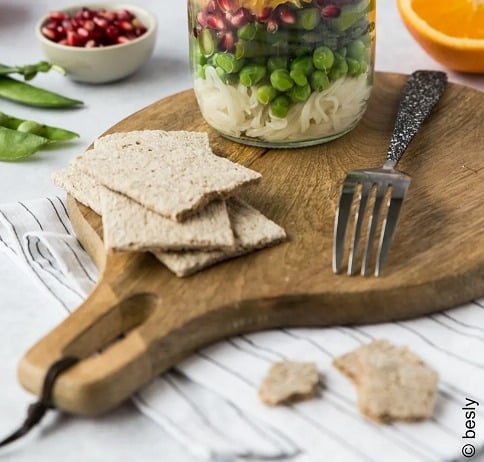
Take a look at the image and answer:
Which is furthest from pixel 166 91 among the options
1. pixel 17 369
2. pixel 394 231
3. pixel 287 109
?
pixel 17 369

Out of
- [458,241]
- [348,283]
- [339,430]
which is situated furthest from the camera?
[458,241]

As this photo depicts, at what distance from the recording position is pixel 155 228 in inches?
79.0

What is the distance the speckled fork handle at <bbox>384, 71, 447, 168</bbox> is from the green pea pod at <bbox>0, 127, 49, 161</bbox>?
1010mm

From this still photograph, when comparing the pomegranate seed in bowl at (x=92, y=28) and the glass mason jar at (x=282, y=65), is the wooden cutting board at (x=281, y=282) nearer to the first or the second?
the glass mason jar at (x=282, y=65)

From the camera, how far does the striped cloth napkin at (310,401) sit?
1.69 metres

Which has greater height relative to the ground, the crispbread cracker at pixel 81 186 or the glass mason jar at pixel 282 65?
the glass mason jar at pixel 282 65

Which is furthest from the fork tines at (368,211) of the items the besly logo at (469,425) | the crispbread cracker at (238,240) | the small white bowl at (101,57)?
the small white bowl at (101,57)

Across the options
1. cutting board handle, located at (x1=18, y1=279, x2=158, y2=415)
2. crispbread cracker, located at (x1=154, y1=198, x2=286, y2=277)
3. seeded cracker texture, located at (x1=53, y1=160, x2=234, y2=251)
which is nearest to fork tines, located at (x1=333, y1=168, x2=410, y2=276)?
crispbread cracker, located at (x1=154, y1=198, x2=286, y2=277)

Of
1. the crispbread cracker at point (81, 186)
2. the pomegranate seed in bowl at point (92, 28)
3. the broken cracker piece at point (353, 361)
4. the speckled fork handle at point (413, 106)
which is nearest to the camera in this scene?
the broken cracker piece at point (353, 361)

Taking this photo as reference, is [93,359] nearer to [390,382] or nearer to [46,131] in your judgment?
[390,382]

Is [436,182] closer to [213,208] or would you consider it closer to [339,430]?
[213,208]

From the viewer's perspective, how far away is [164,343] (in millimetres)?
1842

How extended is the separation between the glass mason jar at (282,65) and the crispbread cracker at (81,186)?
414 mm

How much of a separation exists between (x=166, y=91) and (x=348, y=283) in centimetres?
139
